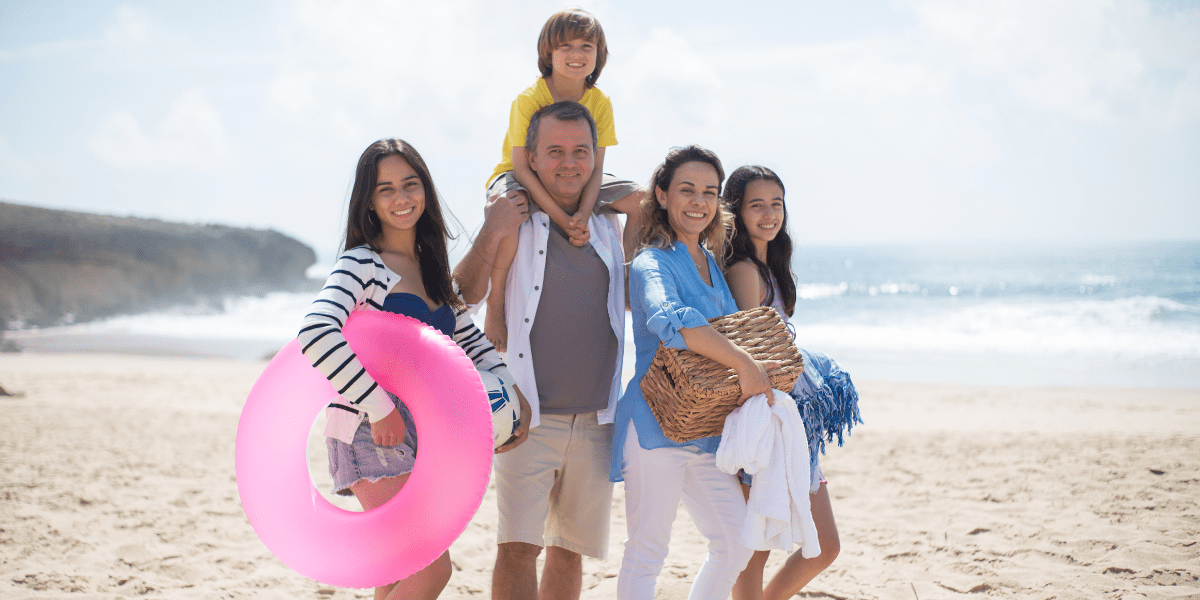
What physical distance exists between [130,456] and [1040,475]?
7057mm

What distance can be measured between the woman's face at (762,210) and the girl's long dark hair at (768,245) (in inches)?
0.7

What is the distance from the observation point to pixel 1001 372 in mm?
11922

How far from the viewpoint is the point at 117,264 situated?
24750 mm

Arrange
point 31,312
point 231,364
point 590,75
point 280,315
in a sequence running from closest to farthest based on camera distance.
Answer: point 590,75 → point 231,364 → point 31,312 → point 280,315

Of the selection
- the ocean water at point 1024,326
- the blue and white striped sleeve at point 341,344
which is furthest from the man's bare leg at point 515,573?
the ocean water at point 1024,326

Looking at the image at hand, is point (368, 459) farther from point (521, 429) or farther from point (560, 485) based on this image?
point (560, 485)

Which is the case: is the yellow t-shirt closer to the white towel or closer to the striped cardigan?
the striped cardigan

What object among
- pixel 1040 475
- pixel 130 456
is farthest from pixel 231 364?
pixel 1040 475

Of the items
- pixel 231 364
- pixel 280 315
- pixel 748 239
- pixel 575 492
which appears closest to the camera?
pixel 575 492

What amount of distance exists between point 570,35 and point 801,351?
1.63 meters

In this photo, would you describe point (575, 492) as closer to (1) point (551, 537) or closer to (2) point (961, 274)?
(1) point (551, 537)

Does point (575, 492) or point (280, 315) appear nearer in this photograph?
point (575, 492)

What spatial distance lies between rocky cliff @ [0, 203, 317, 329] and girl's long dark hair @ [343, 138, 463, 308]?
22.5 metres

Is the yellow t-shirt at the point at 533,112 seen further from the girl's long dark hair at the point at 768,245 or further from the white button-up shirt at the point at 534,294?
the girl's long dark hair at the point at 768,245
